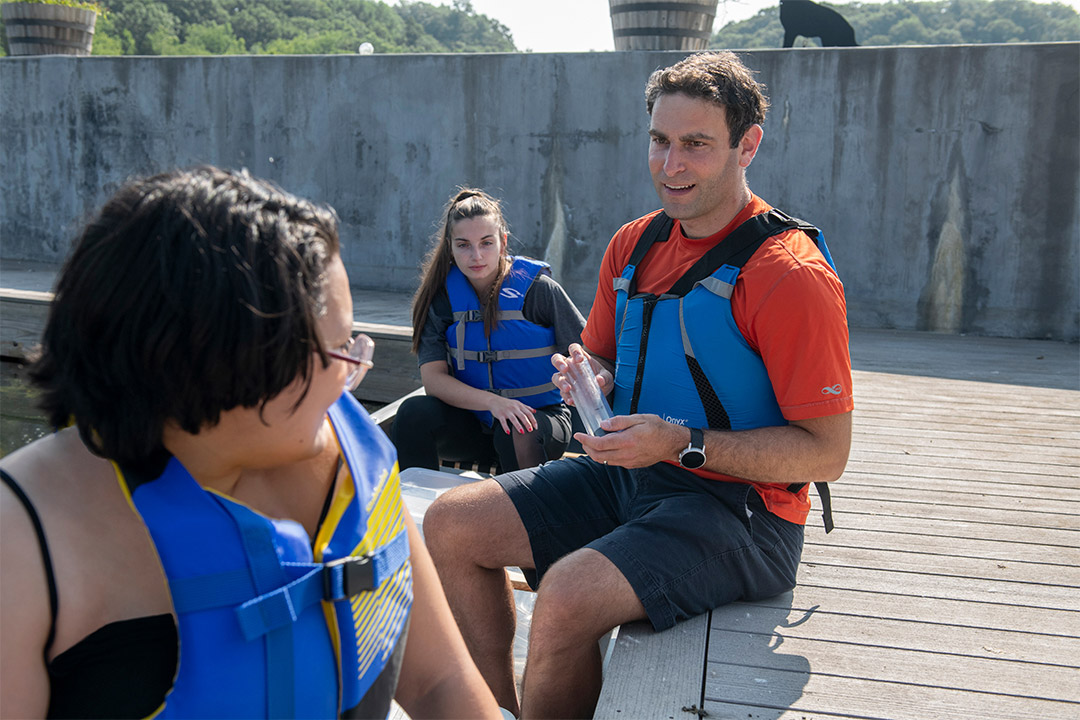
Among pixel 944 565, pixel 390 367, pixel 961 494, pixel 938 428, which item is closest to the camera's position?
pixel 944 565

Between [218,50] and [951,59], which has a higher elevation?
[218,50]

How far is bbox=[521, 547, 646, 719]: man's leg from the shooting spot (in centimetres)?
185

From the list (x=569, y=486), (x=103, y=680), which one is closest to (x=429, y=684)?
(x=103, y=680)

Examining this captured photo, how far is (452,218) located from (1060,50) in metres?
5.07

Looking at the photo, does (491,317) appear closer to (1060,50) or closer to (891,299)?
(891,299)

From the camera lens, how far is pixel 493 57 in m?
7.75

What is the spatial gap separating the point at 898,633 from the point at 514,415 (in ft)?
5.41

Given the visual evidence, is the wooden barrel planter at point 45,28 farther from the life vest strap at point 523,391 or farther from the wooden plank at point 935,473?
the wooden plank at point 935,473

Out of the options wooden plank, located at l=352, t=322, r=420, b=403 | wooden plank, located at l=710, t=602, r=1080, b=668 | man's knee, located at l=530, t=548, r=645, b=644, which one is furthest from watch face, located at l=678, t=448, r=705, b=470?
wooden plank, located at l=352, t=322, r=420, b=403

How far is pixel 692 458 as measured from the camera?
1954 mm

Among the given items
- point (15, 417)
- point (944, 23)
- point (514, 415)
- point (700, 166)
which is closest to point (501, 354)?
point (514, 415)

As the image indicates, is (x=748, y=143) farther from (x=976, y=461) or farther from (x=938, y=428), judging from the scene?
(x=938, y=428)

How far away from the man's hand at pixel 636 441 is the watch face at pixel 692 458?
2 cm

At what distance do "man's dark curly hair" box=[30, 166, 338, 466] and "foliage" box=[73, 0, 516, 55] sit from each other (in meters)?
26.5
